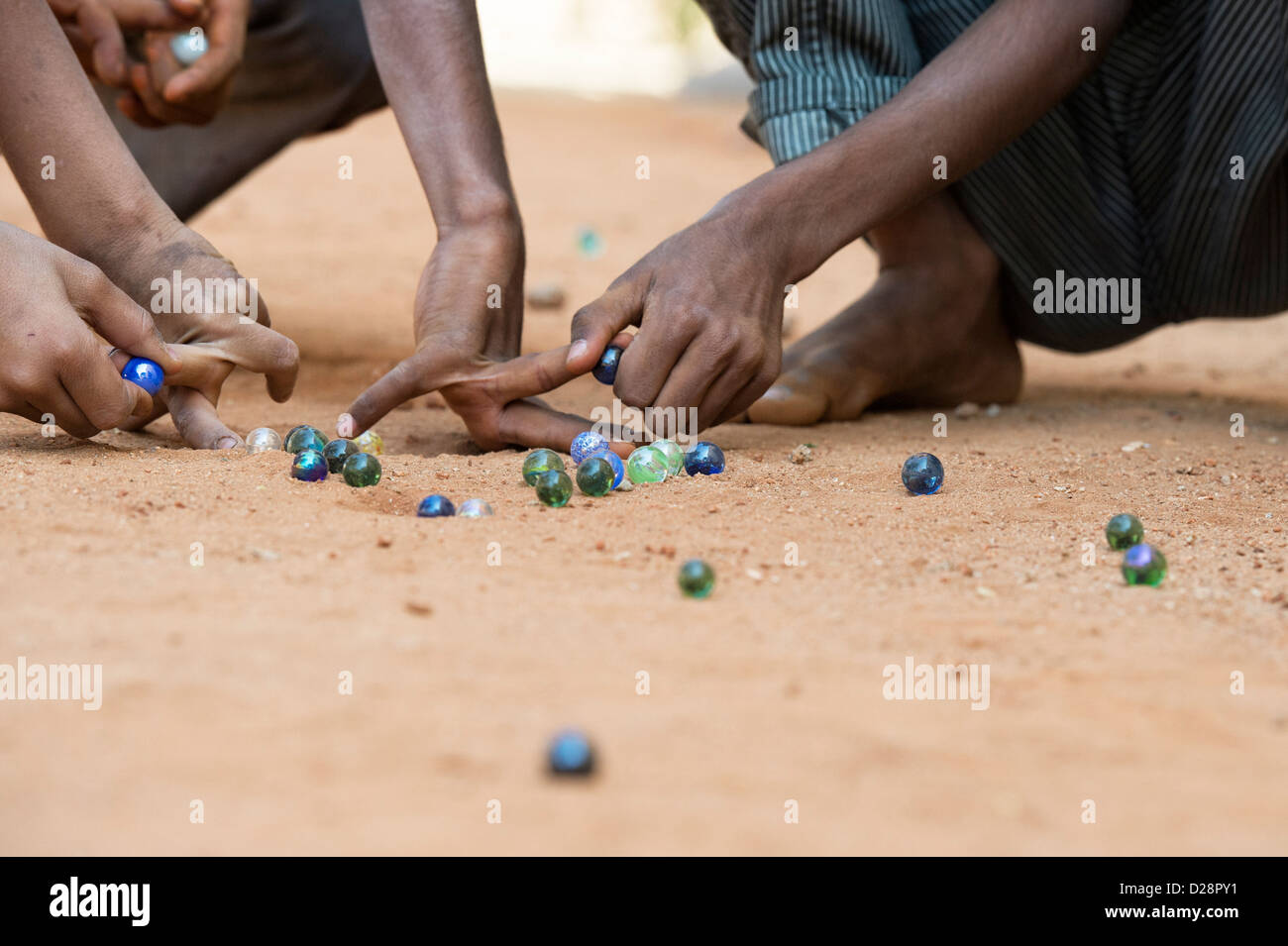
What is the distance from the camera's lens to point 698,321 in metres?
2.26

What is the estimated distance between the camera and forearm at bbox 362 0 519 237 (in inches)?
101

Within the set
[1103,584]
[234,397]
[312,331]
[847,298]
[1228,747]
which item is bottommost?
[1228,747]

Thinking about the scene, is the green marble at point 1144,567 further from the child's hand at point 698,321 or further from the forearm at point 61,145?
the forearm at point 61,145

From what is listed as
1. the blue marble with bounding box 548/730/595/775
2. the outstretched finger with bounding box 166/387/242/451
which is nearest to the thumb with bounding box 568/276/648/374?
the outstretched finger with bounding box 166/387/242/451

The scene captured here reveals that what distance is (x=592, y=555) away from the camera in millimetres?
1757

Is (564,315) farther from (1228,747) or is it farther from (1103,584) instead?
(1228,747)

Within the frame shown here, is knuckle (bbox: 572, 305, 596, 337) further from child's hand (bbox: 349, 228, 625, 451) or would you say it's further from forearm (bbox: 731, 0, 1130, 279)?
forearm (bbox: 731, 0, 1130, 279)

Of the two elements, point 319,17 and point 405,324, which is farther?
point 405,324

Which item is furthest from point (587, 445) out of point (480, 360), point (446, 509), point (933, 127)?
point (933, 127)

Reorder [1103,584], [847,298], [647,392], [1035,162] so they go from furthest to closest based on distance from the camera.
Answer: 1. [847,298]
2. [1035,162]
3. [647,392]
4. [1103,584]

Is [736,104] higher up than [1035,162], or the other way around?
[736,104]

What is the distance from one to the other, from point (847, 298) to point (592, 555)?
3599 mm

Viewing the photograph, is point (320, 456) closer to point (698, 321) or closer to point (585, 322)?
point (585, 322)

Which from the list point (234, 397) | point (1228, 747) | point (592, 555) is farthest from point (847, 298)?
point (1228, 747)
